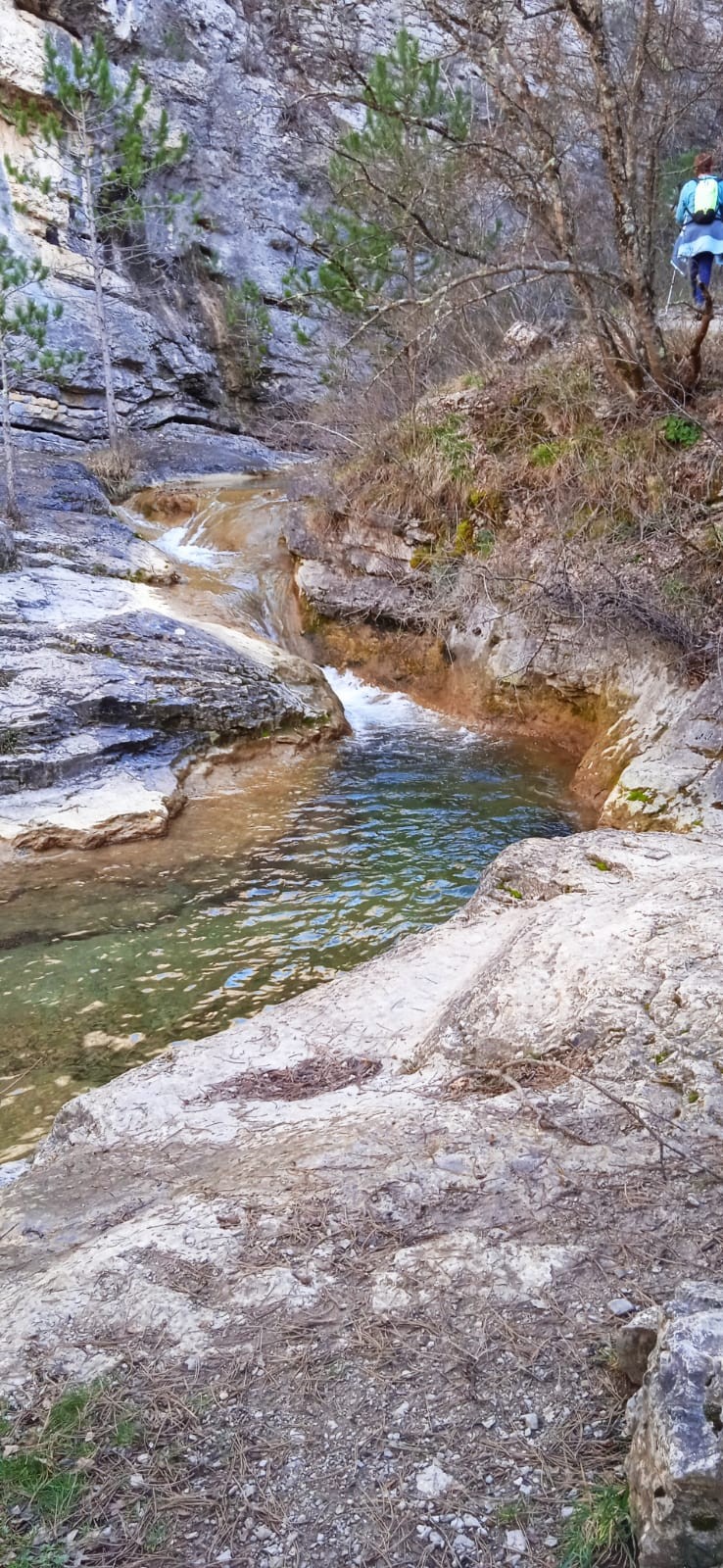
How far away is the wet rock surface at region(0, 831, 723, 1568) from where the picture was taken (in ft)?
5.49

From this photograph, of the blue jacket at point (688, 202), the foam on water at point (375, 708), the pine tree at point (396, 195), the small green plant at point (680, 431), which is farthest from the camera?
the pine tree at point (396, 195)

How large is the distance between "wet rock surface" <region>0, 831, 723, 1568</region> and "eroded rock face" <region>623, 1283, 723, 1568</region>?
7.3 inches

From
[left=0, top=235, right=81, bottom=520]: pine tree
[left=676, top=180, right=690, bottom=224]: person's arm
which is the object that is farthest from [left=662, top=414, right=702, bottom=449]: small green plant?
[left=0, top=235, right=81, bottom=520]: pine tree

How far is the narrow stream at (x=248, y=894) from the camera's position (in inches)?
192

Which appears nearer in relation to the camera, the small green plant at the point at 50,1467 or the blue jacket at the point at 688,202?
the small green plant at the point at 50,1467

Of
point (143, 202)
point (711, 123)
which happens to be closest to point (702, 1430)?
point (711, 123)

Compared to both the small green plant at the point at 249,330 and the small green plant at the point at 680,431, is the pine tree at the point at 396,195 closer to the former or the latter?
the small green plant at the point at 680,431

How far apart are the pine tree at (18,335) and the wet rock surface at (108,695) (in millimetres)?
1102

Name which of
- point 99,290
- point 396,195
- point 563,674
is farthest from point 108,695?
point 99,290

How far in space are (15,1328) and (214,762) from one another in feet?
22.2

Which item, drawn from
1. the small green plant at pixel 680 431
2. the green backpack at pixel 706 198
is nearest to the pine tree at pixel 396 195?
the small green plant at pixel 680 431

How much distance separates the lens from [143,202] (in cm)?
2269

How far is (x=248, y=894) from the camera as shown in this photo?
21.1 feet

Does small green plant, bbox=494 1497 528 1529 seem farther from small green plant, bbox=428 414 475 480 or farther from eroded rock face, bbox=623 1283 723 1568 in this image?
small green plant, bbox=428 414 475 480
